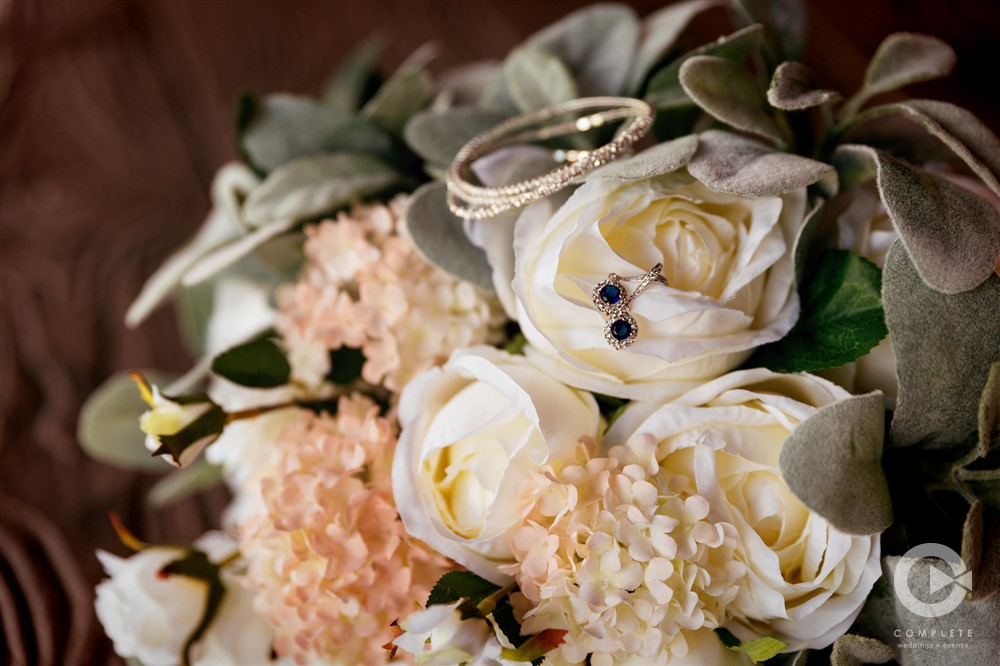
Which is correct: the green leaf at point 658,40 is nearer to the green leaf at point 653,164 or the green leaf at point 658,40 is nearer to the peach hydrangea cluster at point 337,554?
the green leaf at point 653,164

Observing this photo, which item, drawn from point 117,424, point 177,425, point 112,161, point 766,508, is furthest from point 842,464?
point 112,161

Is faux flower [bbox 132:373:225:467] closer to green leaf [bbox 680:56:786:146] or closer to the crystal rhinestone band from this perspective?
the crystal rhinestone band

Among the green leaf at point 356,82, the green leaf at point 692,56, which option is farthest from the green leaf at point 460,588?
the green leaf at point 356,82

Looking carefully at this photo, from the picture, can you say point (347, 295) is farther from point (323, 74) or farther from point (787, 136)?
point (323, 74)

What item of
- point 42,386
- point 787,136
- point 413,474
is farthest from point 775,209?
point 42,386

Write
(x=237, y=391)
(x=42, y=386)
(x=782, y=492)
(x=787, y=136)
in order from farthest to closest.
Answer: (x=42, y=386) → (x=237, y=391) → (x=787, y=136) → (x=782, y=492)
